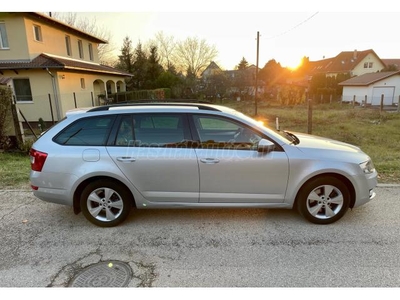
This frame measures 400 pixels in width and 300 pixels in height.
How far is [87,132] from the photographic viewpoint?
10.9ft

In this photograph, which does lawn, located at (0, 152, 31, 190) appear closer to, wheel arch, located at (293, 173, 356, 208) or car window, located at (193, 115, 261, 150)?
car window, located at (193, 115, 261, 150)

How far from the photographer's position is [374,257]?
270 cm

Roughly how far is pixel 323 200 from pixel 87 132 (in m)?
3.26

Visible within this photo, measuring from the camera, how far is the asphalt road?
96.2 inches

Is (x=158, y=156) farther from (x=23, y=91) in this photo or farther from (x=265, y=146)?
(x=23, y=91)

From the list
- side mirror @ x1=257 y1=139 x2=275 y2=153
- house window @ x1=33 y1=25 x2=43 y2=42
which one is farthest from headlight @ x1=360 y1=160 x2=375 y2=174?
house window @ x1=33 y1=25 x2=43 y2=42

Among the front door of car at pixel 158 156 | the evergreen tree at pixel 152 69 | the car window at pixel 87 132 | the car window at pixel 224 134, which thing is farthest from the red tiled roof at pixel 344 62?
the car window at pixel 87 132

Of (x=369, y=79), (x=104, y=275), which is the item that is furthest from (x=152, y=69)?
(x=104, y=275)

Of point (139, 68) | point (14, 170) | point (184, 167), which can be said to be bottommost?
point (14, 170)

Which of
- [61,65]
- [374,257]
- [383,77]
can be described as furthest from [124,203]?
[383,77]

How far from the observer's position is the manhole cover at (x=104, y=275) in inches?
94.3

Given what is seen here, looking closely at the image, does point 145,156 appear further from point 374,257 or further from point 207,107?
point 374,257

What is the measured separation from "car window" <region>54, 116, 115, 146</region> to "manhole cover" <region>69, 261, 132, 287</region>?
1.48 metres

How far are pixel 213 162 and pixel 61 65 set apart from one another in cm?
1301
